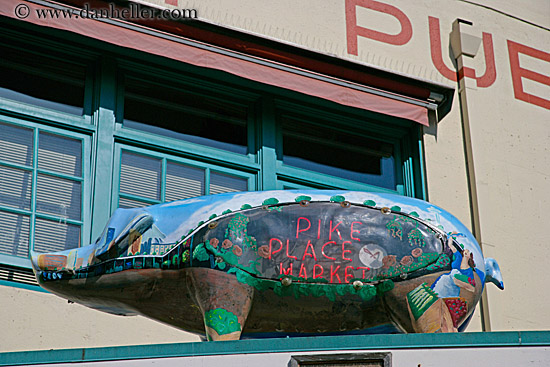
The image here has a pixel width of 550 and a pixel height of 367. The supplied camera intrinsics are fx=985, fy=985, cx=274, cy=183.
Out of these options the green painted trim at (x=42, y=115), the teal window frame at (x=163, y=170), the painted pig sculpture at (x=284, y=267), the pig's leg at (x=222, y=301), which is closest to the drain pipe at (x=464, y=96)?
the teal window frame at (x=163, y=170)

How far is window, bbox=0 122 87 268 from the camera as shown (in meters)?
6.55

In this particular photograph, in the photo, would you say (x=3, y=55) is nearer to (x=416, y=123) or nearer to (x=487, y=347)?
(x=416, y=123)

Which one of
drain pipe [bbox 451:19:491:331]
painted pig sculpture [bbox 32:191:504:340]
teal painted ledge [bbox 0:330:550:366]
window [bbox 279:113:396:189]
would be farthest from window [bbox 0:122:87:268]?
drain pipe [bbox 451:19:491:331]

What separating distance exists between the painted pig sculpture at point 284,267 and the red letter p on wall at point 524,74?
4033 mm

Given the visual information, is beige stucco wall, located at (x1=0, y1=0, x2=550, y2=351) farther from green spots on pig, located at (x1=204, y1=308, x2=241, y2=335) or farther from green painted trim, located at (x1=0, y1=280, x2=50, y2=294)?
green spots on pig, located at (x1=204, y1=308, x2=241, y2=335)

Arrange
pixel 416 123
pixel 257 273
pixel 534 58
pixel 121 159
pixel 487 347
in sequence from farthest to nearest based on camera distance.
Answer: pixel 534 58
pixel 416 123
pixel 121 159
pixel 257 273
pixel 487 347

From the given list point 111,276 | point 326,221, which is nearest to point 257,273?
point 326,221

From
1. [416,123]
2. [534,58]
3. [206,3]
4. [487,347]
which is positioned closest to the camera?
[487,347]

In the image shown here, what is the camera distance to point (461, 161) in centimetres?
843

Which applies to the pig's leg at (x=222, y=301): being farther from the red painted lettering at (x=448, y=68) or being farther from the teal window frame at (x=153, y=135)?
the red painted lettering at (x=448, y=68)

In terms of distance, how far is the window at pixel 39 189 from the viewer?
6547mm

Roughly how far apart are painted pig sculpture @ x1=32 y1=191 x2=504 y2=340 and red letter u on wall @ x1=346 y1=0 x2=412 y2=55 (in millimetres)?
3330

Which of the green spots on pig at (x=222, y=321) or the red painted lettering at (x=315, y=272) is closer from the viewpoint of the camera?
the green spots on pig at (x=222, y=321)

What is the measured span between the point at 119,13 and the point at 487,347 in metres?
3.88
